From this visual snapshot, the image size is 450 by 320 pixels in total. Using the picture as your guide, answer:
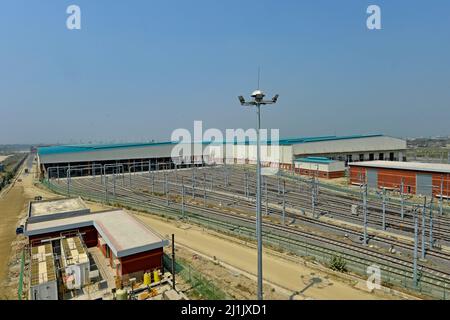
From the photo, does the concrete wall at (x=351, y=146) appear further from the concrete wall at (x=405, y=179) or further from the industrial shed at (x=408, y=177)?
the concrete wall at (x=405, y=179)

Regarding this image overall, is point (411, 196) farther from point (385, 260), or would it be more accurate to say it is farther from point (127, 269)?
point (127, 269)

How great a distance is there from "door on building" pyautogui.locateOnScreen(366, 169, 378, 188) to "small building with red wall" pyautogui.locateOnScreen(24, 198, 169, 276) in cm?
3521

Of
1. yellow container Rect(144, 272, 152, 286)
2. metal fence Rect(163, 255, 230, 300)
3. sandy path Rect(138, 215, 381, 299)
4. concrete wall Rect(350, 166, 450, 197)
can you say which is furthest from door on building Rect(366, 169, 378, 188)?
yellow container Rect(144, 272, 152, 286)

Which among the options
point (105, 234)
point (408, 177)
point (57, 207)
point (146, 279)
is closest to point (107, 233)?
point (105, 234)

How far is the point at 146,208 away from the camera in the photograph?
107 feet

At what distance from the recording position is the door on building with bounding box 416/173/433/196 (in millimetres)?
35438

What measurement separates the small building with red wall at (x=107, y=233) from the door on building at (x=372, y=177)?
35207 millimetres

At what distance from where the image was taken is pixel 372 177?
4269 cm

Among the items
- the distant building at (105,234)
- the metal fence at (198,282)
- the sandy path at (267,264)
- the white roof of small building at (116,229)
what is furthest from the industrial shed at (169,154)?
the metal fence at (198,282)

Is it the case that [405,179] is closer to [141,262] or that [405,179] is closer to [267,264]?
[267,264]

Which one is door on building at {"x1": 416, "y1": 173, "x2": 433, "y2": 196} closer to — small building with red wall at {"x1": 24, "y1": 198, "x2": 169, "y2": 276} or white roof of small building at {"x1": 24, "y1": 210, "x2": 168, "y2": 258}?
white roof of small building at {"x1": 24, "y1": 210, "x2": 168, "y2": 258}

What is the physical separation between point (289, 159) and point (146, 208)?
3909cm
